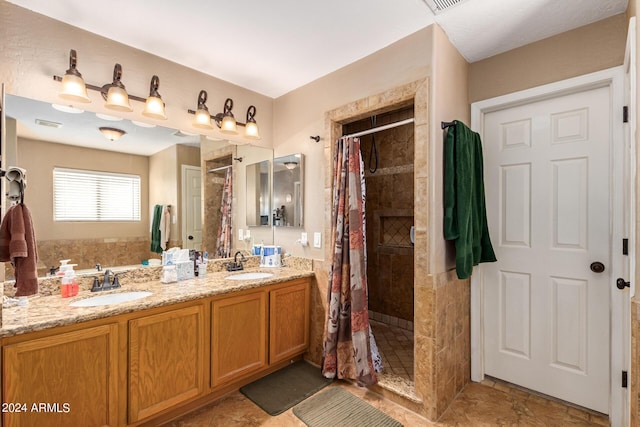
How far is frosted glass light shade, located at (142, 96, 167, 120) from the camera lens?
2111 millimetres

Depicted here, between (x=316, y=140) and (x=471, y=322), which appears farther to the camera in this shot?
(x=316, y=140)

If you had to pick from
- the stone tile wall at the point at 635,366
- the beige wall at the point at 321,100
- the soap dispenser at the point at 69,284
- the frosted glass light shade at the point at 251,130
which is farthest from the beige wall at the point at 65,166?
the stone tile wall at the point at 635,366

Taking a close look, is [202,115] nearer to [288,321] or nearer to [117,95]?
[117,95]

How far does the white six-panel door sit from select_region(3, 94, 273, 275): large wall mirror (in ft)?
7.50

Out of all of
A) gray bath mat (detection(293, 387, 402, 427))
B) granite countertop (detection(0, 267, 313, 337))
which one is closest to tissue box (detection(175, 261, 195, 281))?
granite countertop (detection(0, 267, 313, 337))

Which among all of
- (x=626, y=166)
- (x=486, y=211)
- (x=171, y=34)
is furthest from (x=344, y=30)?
(x=626, y=166)

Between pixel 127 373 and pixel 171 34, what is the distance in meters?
2.14

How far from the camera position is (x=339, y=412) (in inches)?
78.7

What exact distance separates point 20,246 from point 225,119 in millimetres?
1660

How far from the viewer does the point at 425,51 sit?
1.94 metres

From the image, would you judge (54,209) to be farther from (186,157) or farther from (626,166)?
(626,166)

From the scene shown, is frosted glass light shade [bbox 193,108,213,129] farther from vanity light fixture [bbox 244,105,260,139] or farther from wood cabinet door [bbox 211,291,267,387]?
wood cabinet door [bbox 211,291,267,387]

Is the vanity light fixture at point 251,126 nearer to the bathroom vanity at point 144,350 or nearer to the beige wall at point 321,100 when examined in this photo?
the beige wall at point 321,100

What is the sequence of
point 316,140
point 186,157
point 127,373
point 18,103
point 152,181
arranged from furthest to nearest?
point 316,140 < point 186,157 < point 152,181 < point 18,103 < point 127,373
